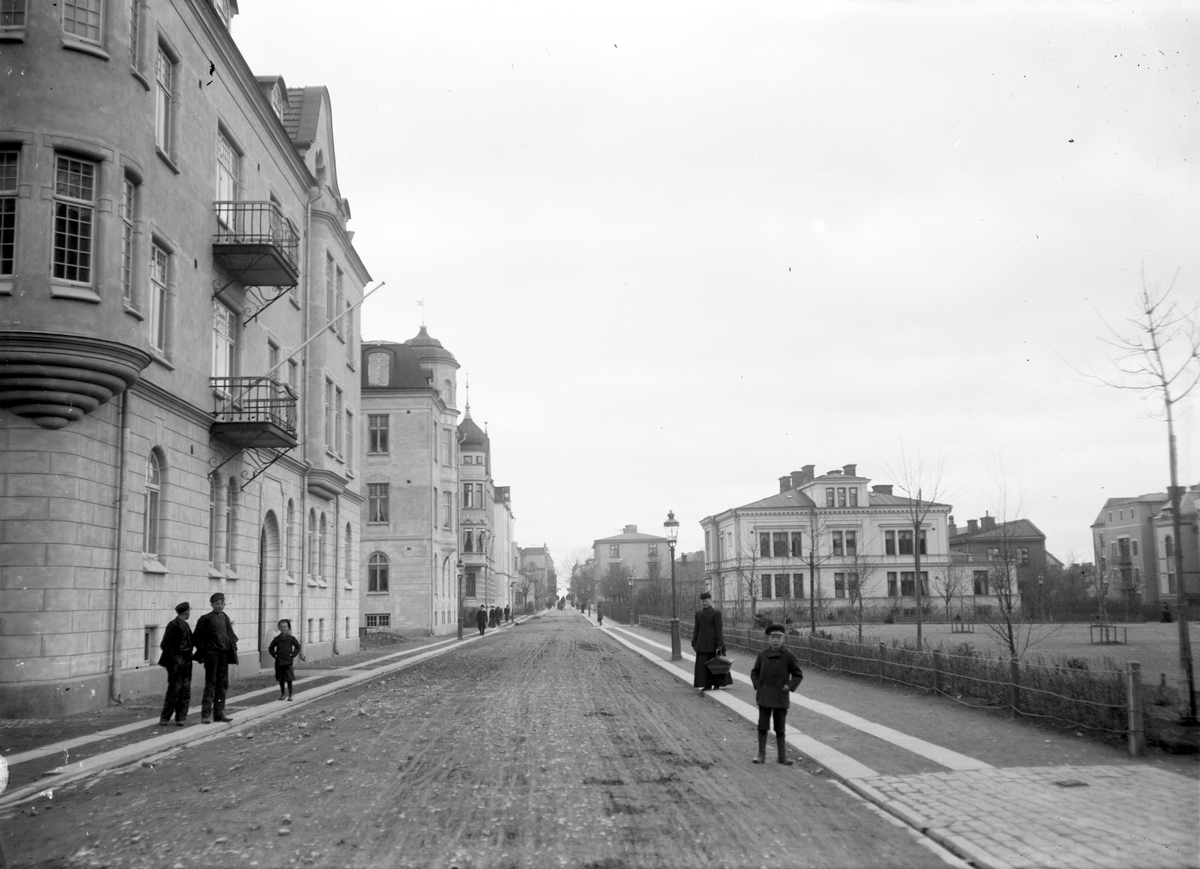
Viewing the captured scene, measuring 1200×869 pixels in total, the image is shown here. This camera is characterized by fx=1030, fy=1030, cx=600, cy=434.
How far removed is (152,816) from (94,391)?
9.34 meters

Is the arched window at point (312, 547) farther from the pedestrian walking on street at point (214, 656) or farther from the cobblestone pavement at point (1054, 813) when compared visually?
the cobblestone pavement at point (1054, 813)

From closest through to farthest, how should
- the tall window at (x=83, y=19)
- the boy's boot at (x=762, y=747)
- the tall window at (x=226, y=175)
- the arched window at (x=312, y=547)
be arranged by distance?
the boy's boot at (x=762, y=747) → the tall window at (x=83, y=19) → the tall window at (x=226, y=175) → the arched window at (x=312, y=547)

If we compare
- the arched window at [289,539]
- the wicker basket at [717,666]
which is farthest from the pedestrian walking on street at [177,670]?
the arched window at [289,539]

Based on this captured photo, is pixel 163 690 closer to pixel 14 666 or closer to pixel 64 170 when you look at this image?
pixel 14 666

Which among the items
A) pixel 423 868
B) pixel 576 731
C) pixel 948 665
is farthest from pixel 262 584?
pixel 423 868

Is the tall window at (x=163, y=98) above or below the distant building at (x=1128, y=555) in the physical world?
above

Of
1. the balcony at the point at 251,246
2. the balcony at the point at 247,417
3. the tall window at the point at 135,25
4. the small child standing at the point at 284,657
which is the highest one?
the tall window at the point at 135,25

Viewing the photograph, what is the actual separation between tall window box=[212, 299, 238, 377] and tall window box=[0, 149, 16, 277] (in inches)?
270

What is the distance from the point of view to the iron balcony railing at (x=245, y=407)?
22.0m

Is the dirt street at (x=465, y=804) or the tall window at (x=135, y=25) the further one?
the tall window at (x=135, y=25)

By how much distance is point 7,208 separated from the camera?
15711 millimetres

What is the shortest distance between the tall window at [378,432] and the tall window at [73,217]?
128 ft

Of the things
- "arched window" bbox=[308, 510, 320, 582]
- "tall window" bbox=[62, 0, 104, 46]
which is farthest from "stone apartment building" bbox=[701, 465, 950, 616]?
"tall window" bbox=[62, 0, 104, 46]

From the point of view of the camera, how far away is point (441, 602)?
57188mm
